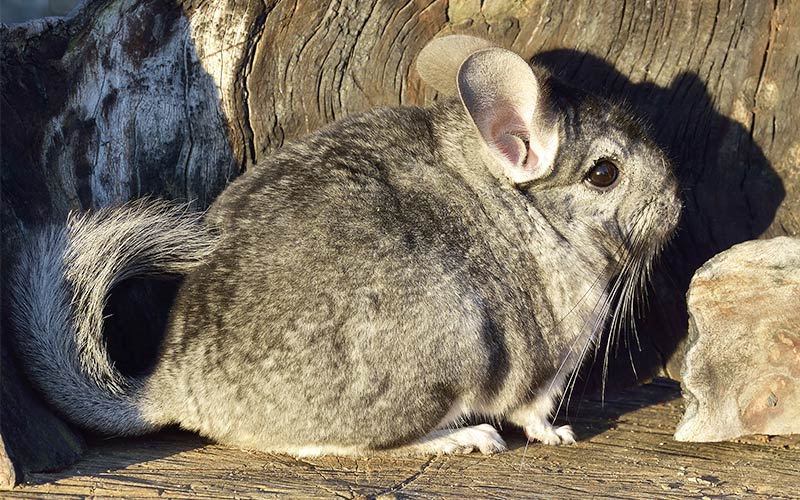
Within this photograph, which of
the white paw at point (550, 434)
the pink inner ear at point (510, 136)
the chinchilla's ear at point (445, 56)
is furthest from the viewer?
the chinchilla's ear at point (445, 56)

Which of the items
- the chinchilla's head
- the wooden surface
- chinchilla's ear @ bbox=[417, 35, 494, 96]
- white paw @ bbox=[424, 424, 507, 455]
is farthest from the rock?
chinchilla's ear @ bbox=[417, 35, 494, 96]

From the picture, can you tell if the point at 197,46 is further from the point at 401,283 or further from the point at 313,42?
the point at 401,283

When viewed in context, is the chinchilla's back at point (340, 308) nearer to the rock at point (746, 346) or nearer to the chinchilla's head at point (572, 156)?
the chinchilla's head at point (572, 156)

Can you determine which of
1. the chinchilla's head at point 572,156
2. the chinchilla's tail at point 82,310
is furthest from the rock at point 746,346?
the chinchilla's tail at point 82,310

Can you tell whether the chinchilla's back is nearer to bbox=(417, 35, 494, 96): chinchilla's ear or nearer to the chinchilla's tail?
the chinchilla's tail

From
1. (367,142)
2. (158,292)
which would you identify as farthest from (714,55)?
(158,292)

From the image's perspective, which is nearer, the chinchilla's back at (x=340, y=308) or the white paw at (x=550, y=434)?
the chinchilla's back at (x=340, y=308)
